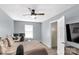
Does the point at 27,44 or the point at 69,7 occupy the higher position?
the point at 69,7

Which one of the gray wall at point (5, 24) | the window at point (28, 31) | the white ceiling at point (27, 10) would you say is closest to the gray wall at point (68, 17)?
the white ceiling at point (27, 10)

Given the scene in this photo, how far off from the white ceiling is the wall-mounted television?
0.32 meters

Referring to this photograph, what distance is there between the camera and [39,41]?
5.89 feet

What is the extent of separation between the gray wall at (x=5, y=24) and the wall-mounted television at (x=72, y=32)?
40.3 inches

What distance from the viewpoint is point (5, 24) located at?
1610 mm

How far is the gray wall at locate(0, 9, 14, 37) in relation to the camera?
4.95ft

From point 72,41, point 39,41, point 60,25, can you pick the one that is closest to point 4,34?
point 39,41

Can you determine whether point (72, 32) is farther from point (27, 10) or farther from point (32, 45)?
point (27, 10)

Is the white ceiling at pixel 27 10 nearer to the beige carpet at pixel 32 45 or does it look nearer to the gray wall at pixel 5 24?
the gray wall at pixel 5 24

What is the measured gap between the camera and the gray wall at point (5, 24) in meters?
1.51

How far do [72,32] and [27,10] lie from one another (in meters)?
0.87

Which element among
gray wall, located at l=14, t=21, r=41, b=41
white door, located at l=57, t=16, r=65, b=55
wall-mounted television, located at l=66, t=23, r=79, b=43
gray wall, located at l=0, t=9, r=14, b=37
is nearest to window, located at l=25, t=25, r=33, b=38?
gray wall, located at l=14, t=21, r=41, b=41

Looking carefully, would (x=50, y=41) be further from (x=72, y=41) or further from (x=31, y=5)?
(x=31, y=5)
